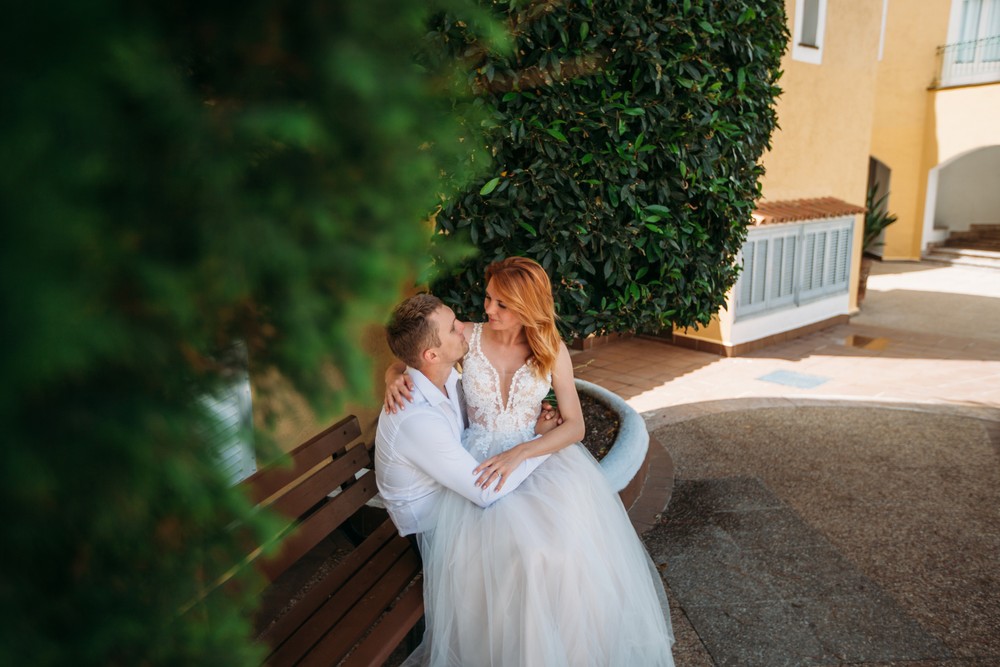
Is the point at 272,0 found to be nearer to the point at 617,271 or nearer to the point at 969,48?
the point at 617,271

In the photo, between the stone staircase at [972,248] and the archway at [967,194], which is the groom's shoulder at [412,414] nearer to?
the stone staircase at [972,248]

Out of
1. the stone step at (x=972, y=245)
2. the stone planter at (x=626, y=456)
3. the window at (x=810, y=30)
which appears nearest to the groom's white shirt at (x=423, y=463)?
the stone planter at (x=626, y=456)

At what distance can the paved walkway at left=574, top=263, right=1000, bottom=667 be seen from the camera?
3445 mm

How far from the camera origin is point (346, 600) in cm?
262

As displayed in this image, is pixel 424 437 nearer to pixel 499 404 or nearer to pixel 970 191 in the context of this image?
pixel 499 404

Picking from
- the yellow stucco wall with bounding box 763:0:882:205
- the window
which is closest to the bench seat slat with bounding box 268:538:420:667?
the yellow stucco wall with bounding box 763:0:882:205

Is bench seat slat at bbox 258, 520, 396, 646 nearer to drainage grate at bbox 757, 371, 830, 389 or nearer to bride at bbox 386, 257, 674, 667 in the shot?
bride at bbox 386, 257, 674, 667

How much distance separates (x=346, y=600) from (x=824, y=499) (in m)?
3.70

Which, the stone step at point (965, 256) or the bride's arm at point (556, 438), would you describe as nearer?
the bride's arm at point (556, 438)

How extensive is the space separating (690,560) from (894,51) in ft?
60.7

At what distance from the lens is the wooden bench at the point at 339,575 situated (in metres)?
2.36

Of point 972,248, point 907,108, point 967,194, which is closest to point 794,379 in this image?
point 907,108

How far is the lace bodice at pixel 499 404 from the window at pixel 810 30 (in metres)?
8.11

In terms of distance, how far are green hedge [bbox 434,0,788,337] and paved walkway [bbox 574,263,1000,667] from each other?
5.11 ft
